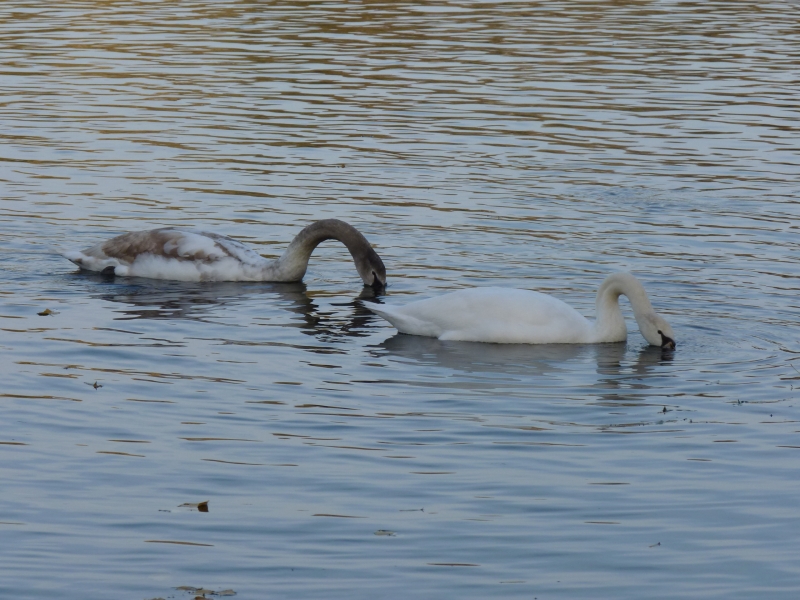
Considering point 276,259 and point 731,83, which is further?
point 731,83

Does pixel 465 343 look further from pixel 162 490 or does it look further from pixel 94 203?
pixel 94 203

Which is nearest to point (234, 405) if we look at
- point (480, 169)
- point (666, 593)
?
point (666, 593)

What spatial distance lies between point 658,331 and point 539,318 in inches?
38.1

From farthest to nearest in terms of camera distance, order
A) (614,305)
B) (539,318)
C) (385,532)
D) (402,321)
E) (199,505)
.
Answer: (402,321) → (614,305) → (539,318) → (199,505) → (385,532)

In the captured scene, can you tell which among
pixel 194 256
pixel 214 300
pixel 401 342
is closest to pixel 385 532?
pixel 401 342

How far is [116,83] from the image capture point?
91.5 feet

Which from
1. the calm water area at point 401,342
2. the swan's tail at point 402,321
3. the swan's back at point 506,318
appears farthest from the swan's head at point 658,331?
the swan's tail at point 402,321

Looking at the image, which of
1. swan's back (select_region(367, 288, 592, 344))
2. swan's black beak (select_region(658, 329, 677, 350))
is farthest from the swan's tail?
swan's black beak (select_region(658, 329, 677, 350))

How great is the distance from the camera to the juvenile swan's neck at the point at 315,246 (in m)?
15.6

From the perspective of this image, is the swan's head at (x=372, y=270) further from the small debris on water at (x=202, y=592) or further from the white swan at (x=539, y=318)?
the small debris on water at (x=202, y=592)

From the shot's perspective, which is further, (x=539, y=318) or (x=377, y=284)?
(x=377, y=284)

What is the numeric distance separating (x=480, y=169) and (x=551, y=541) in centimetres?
1276

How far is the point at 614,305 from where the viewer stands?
1310 centimetres

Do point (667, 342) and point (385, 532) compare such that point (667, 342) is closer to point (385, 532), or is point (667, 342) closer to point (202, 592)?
point (385, 532)
